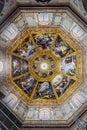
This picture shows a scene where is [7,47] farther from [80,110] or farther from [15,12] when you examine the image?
[80,110]

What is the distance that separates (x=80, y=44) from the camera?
23.9 meters

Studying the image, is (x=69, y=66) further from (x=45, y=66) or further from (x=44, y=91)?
(x=44, y=91)

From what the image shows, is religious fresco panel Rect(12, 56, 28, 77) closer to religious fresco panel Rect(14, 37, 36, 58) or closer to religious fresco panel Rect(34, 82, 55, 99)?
religious fresco panel Rect(14, 37, 36, 58)

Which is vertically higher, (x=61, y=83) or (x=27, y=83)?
(x=27, y=83)


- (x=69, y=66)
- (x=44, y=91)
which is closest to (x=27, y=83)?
(x=44, y=91)

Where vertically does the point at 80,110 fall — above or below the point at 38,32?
below

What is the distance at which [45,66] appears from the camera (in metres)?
27.2

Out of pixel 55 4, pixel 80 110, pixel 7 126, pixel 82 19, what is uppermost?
pixel 55 4

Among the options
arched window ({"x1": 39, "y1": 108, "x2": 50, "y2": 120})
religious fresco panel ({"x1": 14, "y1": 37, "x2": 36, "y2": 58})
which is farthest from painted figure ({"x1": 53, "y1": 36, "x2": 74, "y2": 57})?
arched window ({"x1": 39, "y1": 108, "x2": 50, "y2": 120})

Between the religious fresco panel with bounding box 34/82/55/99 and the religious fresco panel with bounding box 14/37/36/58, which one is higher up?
the religious fresco panel with bounding box 14/37/36/58

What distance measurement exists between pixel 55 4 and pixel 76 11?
1362 mm

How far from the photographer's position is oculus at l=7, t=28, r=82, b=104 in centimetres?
2491

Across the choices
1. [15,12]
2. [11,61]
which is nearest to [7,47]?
[11,61]

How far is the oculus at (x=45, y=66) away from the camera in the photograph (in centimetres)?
2491
